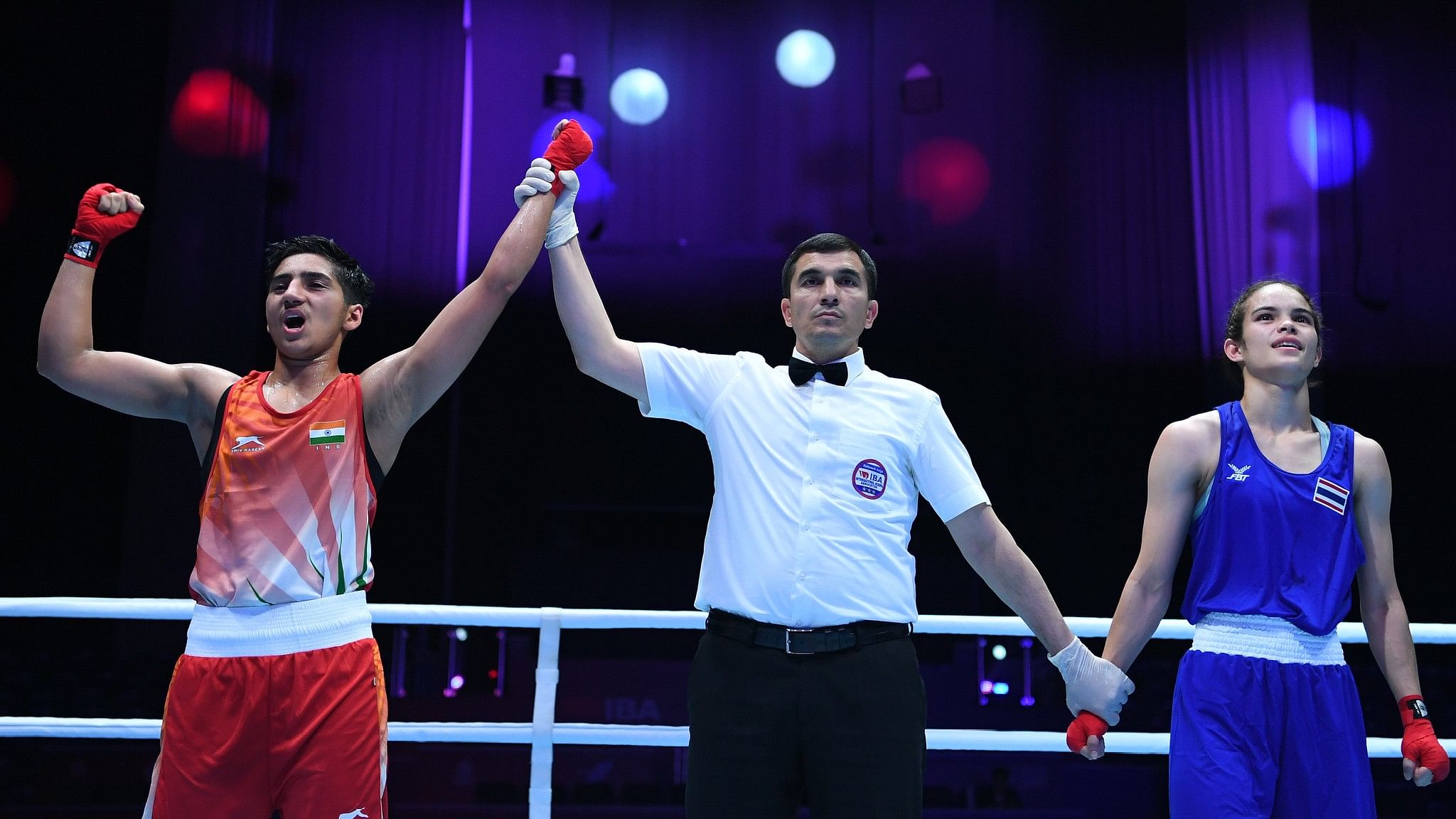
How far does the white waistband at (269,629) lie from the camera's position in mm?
1842

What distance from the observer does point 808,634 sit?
6.23 ft

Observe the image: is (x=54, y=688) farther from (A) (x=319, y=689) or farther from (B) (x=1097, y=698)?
(B) (x=1097, y=698)

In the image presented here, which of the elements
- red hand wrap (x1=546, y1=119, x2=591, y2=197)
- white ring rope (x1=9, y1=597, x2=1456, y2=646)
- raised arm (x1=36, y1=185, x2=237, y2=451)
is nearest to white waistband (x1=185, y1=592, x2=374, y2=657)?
raised arm (x1=36, y1=185, x2=237, y2=451)

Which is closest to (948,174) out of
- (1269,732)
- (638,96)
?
(638,96)

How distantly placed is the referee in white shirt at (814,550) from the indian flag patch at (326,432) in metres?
0.43

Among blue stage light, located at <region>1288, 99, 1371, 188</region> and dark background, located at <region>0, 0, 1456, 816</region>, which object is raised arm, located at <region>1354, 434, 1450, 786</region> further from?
blue stage light, located at <region>1288, 99, 1371, 188</region>

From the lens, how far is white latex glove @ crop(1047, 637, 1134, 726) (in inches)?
83.1

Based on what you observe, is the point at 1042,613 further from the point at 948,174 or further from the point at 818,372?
the point at 948,174

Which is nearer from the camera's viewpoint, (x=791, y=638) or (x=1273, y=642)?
(x=791, y=638)

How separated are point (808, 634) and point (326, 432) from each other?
88cm

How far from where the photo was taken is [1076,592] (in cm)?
840

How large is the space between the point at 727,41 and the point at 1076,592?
4.71m

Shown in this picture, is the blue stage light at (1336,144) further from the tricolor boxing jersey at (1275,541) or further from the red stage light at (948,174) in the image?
the tricolor boxing jersey at (1275,541)

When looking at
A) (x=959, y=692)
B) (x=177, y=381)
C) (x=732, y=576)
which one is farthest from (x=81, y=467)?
(x=732, y=576)
